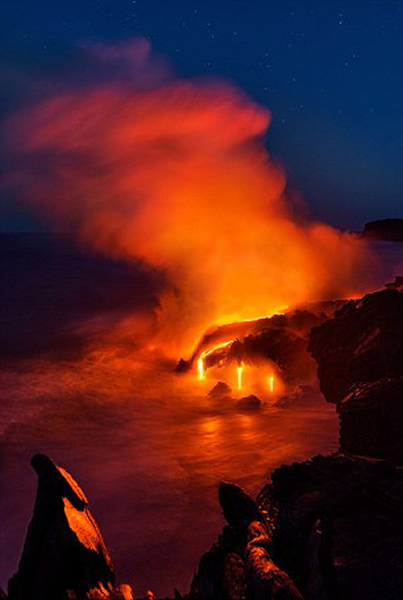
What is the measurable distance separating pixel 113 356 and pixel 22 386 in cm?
422

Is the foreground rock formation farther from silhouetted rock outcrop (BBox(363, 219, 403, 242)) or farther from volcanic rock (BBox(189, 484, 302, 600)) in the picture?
silhouetted rock outcrop (BBox(363, 219, 403, 242))

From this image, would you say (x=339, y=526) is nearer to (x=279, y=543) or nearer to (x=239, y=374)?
(x=279, y=543)

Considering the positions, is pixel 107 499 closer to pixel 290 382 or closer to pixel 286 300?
pixel 290 382

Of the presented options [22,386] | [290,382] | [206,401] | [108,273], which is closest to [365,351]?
[290,382]

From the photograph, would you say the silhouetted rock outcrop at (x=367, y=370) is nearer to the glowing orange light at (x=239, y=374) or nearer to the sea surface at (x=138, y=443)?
the sea surface at (x=138, y=443)

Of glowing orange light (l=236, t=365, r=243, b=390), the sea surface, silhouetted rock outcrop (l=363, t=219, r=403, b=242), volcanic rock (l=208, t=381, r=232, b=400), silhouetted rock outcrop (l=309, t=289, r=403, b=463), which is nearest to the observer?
silhouetted rock outcrop (l=309, t=289, r=403, b=463)

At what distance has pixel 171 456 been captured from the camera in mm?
10422

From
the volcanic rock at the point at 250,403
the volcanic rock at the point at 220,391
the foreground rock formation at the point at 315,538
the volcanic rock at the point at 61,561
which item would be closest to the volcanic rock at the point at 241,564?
the foreground rock formation at the point at 315,538

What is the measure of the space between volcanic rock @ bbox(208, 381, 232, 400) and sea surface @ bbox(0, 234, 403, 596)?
397 millimetres

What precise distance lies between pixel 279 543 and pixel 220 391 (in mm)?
9716

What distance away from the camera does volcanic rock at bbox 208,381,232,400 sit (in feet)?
46.3

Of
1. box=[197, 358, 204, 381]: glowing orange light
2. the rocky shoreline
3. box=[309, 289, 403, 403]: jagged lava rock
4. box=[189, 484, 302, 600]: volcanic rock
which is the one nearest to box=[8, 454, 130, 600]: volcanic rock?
the rocky shoreline

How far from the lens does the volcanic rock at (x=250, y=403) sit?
41.4 feet

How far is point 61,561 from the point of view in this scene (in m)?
4.49
